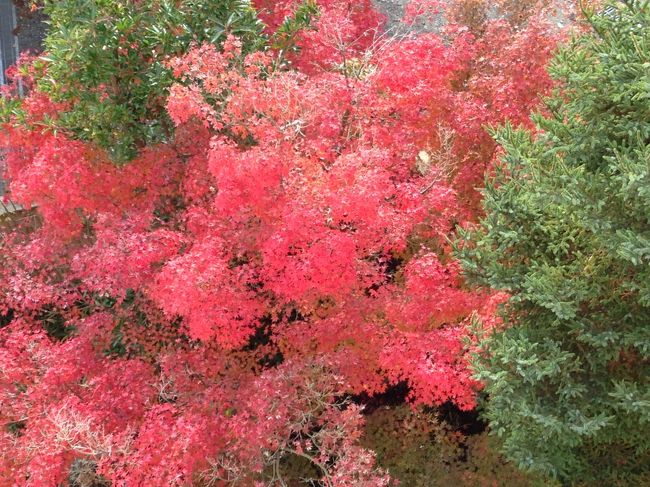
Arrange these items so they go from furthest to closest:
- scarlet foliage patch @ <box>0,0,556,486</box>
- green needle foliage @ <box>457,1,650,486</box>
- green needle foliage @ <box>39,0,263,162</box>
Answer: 1. green needle foliage @ <box>39,0,263,162</box>
2. scarlet foliage patch @ <box>0,0,556,486</box>
3. green needle foliage @ <box>457,1,650,486</box>

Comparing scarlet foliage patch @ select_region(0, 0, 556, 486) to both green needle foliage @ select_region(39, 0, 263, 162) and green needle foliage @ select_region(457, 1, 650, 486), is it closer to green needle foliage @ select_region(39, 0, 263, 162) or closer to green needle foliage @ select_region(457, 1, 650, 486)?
green needle foliage @ select_region(39, 0, 263, 162)

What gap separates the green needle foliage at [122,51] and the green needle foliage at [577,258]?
5.88 meters

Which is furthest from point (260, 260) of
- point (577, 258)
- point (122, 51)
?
point (577, 258)

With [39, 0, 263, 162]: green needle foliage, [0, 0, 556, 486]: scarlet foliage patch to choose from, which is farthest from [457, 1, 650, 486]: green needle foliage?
[39, 0, 263, 162]: green needle foliage

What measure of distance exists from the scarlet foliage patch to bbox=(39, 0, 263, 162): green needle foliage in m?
0.53

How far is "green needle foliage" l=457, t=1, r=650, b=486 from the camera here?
7.73 metres

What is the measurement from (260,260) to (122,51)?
4469 millimetres

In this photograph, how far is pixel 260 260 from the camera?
11.6m

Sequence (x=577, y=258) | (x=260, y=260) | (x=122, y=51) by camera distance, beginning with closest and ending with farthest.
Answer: (x=577, y=258)
(x=260, y=260)
(x=122, y=51)

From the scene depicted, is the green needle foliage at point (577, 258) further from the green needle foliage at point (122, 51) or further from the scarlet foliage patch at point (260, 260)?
the green needle foliage at point (122, 51)

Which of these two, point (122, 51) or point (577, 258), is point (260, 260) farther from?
point (577, 258)

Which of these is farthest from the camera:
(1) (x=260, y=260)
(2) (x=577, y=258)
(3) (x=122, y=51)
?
(3) (x=122, y=51)

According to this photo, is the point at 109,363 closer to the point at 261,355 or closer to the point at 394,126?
the point at 261,355

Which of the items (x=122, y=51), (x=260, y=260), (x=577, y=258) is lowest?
(x=260, y=260)
